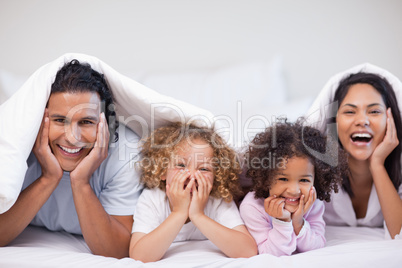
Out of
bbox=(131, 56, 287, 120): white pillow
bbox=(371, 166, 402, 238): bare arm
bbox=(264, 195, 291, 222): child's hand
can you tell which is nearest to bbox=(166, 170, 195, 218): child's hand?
bbox=(264, 195, 291, 222): child's hand

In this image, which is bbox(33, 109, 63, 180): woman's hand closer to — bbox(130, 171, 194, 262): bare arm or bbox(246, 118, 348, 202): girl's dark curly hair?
bbox(130, 171, 194, 262): bare arm

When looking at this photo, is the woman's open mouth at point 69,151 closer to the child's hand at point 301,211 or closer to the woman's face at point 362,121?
the child's hand at point 301,211

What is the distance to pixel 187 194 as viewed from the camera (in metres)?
1.00

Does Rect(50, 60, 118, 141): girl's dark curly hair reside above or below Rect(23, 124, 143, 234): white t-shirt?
above

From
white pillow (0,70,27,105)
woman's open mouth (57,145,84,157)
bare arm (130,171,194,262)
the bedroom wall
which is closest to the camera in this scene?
bare arm (130,171,194,262)

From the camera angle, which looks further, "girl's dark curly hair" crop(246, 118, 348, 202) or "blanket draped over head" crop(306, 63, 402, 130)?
"blanket draped over head" crop(306, 63, 402, 130)

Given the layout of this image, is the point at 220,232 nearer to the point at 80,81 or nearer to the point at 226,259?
the point at 226,259

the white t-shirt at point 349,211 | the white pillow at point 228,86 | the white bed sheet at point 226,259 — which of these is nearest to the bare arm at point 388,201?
the white t-shirt at point 349,211

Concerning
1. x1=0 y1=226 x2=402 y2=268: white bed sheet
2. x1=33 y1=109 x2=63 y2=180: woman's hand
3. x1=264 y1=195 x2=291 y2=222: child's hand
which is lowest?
x1=0 y1=226 x2=402 y2=268: white bed sheet

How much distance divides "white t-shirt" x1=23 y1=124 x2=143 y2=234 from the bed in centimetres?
5

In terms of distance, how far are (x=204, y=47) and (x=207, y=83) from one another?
1.02ft

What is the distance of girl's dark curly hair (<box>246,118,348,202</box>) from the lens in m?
1.04

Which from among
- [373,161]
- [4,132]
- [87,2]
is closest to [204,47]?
[87,2]

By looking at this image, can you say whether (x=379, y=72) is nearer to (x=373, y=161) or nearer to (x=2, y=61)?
(x=373, y=161)
